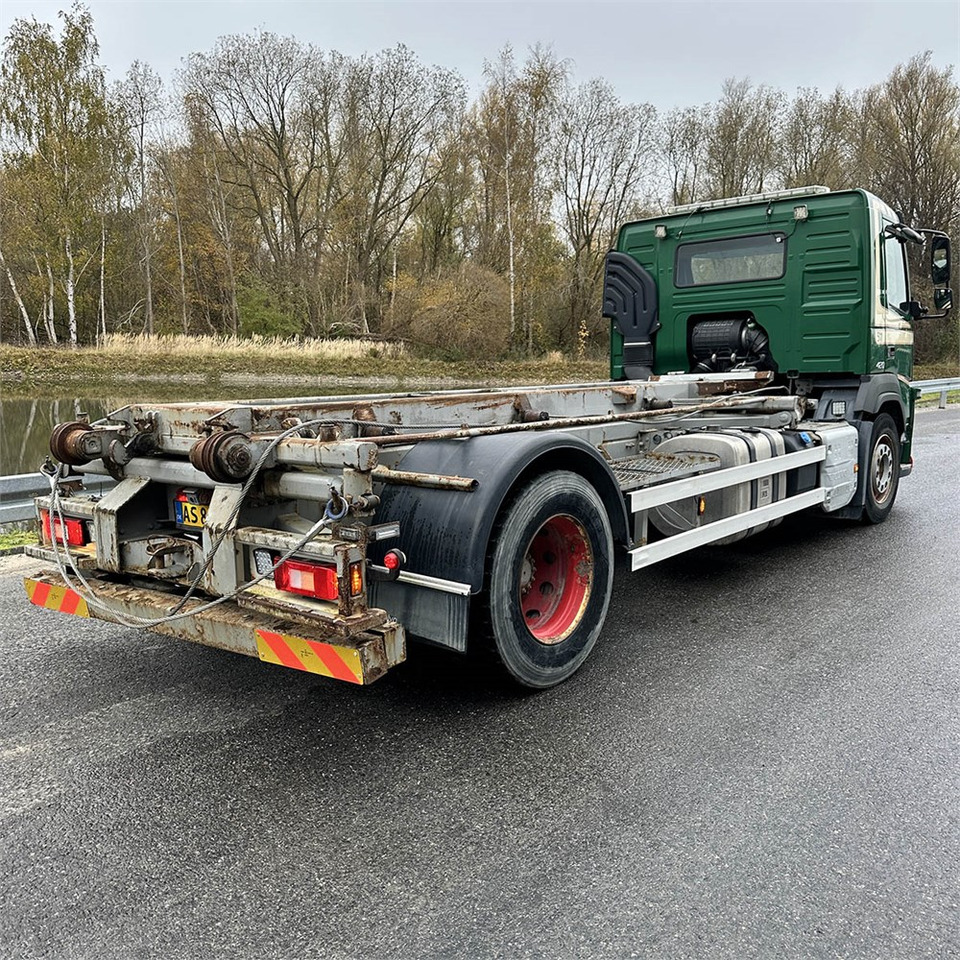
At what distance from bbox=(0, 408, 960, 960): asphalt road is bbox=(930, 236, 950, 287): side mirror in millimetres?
4174

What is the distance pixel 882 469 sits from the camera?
24.8ft

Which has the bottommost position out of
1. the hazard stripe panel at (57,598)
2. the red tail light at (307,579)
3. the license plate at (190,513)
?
the hazard stripe panel at (57,598)

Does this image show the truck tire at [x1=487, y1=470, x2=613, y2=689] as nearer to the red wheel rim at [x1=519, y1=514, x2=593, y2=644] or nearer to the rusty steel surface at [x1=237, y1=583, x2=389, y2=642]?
the red wheel rim at [x1=519, y1=514, x2=593, y2=644]

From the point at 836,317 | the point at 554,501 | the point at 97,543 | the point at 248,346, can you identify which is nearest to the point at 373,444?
the point at 554,501

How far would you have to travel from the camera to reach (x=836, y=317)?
23.2ft

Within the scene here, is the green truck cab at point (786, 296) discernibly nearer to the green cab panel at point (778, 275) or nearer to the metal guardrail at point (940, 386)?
the green cab panel at point (778, 275)

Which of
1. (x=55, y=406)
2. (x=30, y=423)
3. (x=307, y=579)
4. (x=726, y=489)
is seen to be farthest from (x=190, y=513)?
(x=55, y=406)

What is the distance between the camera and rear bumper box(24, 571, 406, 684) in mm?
3059

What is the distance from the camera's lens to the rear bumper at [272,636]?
3059 mm

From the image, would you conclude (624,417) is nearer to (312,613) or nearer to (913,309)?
(312,613)

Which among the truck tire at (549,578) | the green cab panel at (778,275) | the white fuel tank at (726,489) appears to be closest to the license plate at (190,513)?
the truck tire at (549,578)

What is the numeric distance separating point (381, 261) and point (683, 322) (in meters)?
28.0

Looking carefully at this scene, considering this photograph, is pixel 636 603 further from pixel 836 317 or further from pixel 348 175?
pixel 348 175

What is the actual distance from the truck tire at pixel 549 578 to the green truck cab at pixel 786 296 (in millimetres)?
3997
